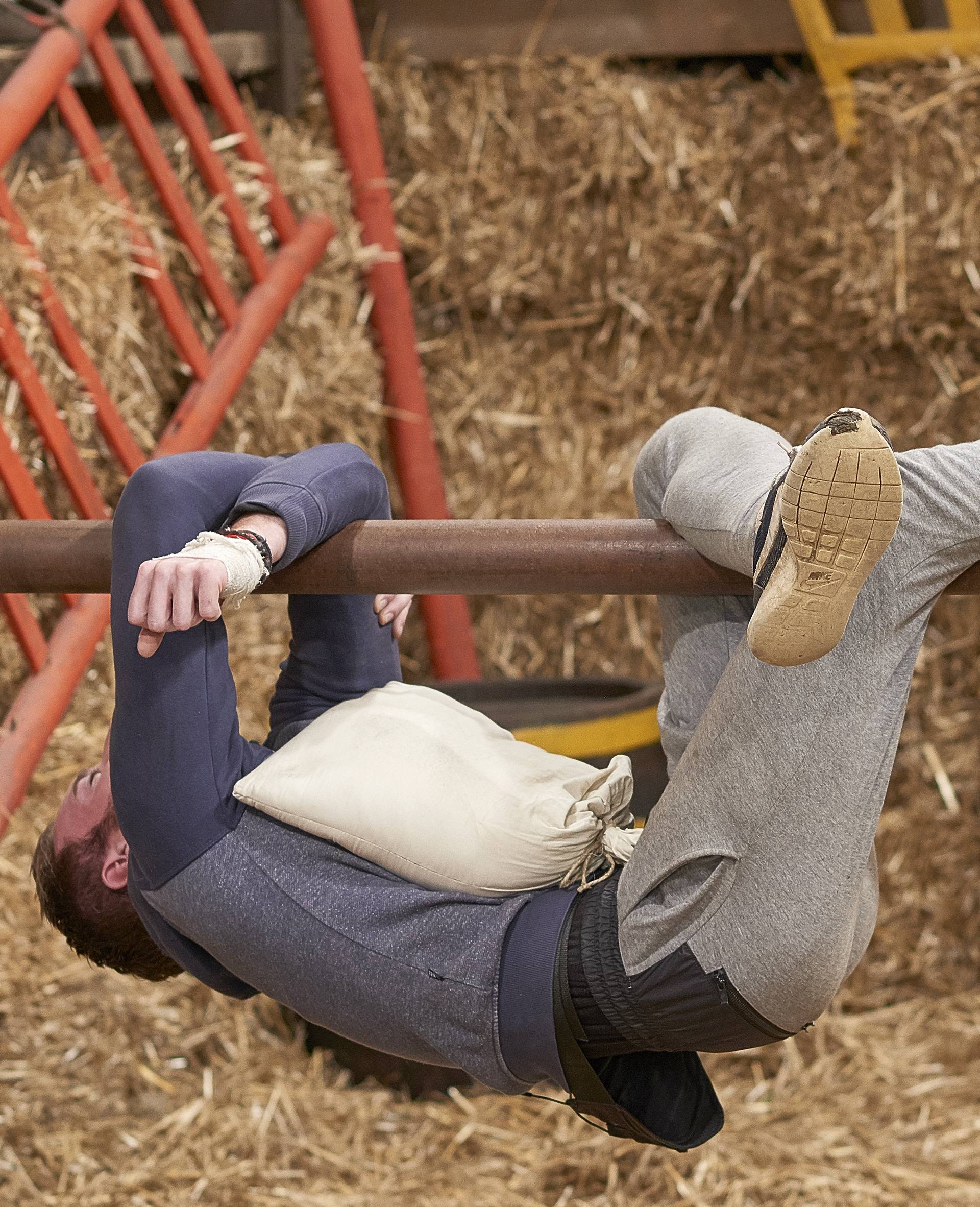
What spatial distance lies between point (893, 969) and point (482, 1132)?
3.30 feet

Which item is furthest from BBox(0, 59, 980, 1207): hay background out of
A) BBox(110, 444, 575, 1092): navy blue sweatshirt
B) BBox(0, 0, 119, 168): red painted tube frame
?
BBox(110, 444, 575, 1092): navy blue sweatshirt

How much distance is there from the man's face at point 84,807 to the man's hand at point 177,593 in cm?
36

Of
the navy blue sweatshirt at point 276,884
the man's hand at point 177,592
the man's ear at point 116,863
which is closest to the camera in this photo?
the man's hand at point 177,592

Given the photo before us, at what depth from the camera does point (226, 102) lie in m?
2.15

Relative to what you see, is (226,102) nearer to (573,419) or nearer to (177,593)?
(573,419)

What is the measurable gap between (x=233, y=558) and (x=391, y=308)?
1.68m

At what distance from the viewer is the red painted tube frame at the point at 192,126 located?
6.36 ft

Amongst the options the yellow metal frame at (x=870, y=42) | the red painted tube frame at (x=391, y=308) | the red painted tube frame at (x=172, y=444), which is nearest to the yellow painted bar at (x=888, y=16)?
the yellow metal frame at (x=870, y=42)

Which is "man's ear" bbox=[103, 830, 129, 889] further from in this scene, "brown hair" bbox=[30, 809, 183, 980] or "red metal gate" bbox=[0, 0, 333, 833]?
"red metal gate" bbox=[0, 0, 333, 833]

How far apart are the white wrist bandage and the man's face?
353 mm

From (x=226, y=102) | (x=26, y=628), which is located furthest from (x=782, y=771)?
(x=226, y=102)

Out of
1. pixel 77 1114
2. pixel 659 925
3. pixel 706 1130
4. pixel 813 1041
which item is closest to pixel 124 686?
pixel 659 925

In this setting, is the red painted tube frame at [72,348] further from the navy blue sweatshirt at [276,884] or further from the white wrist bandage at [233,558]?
the white wrist bandage at [233,558]

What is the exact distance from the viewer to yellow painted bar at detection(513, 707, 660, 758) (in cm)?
194
